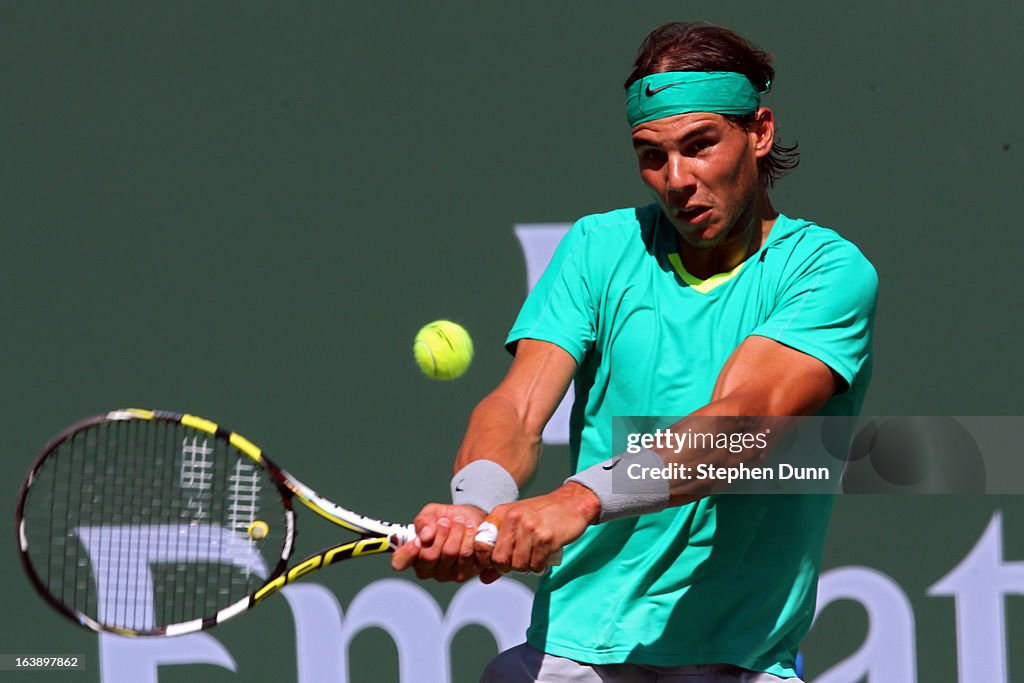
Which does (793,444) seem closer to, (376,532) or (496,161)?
(376,532)

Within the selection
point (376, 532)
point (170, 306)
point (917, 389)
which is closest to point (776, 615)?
point (376, 532)

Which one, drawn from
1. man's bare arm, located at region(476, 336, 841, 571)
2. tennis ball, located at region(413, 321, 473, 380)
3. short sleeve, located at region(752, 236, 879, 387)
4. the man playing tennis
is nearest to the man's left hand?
man's bare arm, located at region(476, 336, 841, 571)

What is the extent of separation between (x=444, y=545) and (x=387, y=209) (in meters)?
2.20

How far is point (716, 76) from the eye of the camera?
252cm

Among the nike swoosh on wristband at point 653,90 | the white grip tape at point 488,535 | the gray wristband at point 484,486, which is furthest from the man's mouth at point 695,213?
the white grip tape at point 488,535

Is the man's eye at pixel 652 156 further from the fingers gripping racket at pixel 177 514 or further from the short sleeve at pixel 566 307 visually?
the fingers gripping racket at pixel 177 514

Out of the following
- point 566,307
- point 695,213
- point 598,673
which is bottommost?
point 598,673

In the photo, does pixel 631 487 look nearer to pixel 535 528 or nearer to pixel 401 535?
pixel 535 528

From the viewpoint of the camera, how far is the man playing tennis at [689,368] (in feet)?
7.95

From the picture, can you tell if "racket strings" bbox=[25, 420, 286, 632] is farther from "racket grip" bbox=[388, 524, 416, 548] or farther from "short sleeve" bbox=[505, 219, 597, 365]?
"short sleeve" bbox=[505, 219, 597, 365]

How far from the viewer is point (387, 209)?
168 inches

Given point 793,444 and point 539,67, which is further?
point 539,67

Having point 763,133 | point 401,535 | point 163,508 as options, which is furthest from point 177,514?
point 763,133

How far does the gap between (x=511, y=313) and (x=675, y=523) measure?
1.82 metres
